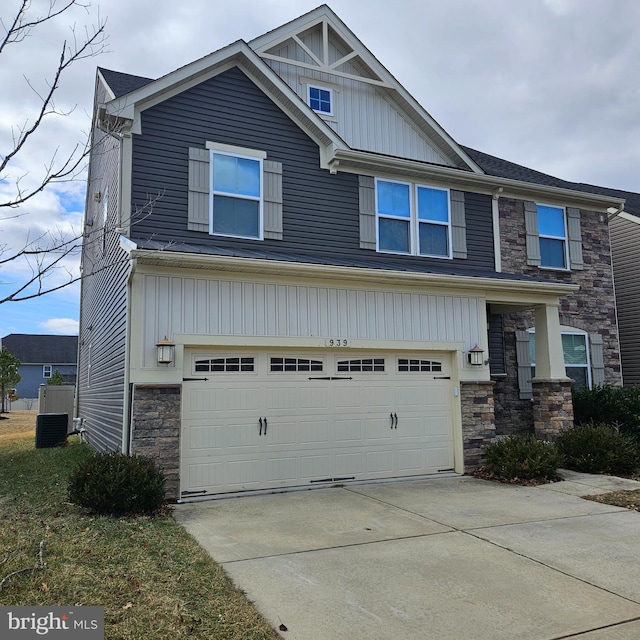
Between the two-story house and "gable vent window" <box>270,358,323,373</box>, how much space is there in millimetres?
26

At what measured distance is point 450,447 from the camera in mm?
10594

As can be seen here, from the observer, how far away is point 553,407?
11.5m

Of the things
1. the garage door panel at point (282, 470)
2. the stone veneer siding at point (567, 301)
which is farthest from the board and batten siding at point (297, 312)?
the stone veneer siding at point (567, 301)

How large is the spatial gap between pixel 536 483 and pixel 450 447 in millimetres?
1667

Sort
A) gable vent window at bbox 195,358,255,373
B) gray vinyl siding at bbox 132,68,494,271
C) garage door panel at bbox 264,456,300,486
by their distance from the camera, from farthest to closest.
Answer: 1. gray vinyl siding at bbox 132,68,494,271
2. garage door panel at bbox 264,456,300,486
3. gable vent window at bbox 195,358,255,373

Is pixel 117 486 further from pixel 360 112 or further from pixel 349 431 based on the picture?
pixel 360 112

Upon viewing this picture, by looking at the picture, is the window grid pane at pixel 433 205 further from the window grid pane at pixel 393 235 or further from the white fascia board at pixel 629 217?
the white fascia board at pixel 629 217

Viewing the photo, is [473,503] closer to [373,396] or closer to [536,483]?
[536,483]

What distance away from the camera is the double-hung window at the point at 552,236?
554 inches

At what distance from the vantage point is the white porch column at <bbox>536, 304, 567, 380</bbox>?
457 inches

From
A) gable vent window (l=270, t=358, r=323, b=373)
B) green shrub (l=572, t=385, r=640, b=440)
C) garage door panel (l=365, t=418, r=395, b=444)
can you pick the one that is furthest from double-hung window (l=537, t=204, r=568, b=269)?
gable vent window (l=270, t=358, r=323, b=373)

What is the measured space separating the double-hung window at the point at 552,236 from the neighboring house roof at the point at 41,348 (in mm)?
43831

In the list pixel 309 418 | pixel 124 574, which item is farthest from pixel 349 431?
pixel 124 574

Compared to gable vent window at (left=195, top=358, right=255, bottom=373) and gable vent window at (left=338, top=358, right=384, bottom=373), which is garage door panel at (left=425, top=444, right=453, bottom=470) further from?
gable vent window at (left=195, top=358, right=255, bottom=373)
